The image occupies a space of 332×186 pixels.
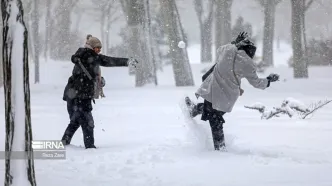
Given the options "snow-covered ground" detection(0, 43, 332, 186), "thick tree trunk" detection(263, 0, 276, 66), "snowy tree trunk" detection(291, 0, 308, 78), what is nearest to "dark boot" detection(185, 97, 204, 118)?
"snow-covered ground" detection(0, 43, 332, 186)

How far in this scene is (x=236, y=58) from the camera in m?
6.40

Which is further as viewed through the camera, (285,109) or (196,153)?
(285,109)

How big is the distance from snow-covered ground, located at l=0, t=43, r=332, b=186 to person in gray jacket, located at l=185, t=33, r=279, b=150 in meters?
0.45

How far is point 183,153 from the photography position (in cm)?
635

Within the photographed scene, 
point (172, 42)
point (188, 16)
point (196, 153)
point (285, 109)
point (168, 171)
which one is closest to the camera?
point (168, 171)

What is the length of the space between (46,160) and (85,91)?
4.33 ft

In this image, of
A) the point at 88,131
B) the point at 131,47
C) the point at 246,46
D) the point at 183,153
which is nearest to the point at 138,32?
the point at 131,47

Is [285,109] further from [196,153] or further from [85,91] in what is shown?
[85,91]

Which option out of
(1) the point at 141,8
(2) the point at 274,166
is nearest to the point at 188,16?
(1) the point at 141,8

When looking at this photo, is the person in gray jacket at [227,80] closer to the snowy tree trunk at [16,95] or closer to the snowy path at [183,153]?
the snowy path at [183,153]

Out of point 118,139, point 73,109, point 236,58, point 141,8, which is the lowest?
point 118,139

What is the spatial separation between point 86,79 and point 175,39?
12.1m

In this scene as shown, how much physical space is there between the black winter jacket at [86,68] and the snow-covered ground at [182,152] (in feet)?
2.42

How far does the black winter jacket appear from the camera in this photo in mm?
6766
